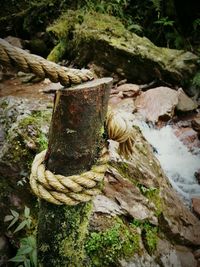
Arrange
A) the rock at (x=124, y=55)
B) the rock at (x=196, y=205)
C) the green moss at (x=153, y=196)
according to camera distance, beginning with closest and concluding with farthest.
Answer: the green moss at (x=153, y=196), the rock at (x=196, y=205), the rock at (x=124, y=55)

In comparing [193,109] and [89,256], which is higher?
[89,256]

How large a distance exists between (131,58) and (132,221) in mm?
4220

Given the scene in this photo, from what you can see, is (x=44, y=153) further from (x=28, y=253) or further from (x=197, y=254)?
(x=197, y=254)

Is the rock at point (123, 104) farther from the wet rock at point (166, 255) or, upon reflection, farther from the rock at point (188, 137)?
the wet rock at point (166, 255)

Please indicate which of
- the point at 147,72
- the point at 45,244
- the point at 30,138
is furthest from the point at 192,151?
the point at 45,244

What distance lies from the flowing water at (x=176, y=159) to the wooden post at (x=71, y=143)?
2.62m

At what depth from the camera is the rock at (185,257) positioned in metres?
2.85

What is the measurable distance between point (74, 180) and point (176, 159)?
3665 mm

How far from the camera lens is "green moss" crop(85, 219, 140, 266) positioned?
2.41m

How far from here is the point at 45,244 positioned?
178 centimetres

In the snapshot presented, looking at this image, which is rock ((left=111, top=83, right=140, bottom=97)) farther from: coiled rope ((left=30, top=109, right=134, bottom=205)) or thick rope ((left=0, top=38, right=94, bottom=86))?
thick rope ((left=0, top=38, right=94, bottom=86))

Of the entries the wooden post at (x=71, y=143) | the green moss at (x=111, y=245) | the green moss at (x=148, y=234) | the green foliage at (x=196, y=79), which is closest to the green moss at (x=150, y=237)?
the green moss at (x=148, y=234)

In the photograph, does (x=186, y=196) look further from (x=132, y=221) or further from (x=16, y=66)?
(x=16, y=66)

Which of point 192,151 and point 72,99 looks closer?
point 72,99
